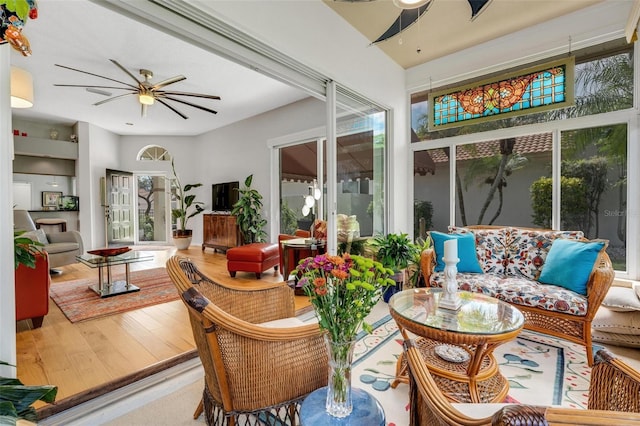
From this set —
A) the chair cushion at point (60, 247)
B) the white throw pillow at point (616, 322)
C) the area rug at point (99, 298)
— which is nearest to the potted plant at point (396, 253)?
the white throw pillow at point (616, 322)

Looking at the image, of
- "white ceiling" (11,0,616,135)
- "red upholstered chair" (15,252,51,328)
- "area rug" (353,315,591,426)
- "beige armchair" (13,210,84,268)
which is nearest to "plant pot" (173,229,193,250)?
"beige armchair" (13,210,84,268)

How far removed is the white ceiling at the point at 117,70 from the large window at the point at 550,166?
2.90m

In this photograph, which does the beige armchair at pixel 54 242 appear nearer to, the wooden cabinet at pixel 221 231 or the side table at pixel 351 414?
the wooden cabinet at pixel 221 231

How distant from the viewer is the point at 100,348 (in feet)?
7.23

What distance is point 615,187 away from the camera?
2965mm

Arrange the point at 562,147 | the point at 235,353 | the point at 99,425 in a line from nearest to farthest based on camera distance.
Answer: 1. the point at 235,353
2. the point at 99,425
3. the point at 562,147

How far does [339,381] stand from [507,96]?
13.0 feet

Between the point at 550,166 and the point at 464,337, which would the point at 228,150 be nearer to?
the point at 550,166

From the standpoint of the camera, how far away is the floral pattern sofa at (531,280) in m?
2.17

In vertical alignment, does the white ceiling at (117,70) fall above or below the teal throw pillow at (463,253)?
above

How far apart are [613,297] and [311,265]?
9.02 ft

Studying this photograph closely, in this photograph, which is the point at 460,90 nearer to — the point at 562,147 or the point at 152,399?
the point at 562,147

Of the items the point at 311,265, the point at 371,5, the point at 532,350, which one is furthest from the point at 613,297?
the point at 371,5

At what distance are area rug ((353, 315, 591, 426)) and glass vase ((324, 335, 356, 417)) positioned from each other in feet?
2.24
